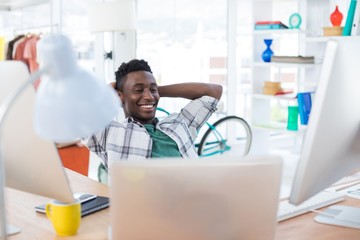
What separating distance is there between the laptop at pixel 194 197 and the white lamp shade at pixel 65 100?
0.35 feet

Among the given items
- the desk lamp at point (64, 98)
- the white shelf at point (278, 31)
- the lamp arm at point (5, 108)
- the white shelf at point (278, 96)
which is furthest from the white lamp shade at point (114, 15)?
the desk lamp at point (64, 98)

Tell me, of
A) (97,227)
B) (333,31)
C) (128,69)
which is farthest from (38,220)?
(333,31)

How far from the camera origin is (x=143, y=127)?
7.19 ft

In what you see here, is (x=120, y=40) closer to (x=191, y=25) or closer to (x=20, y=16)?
(x=191, y=25)

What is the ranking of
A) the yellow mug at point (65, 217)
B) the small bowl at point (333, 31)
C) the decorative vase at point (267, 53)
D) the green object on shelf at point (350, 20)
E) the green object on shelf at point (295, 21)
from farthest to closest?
the decorative vase at point (267, 53)
the green object on shelf at point (295, 21)
the small bowl at point (333, 31)
the green object on shelf at point (350, 20)
the yellow mug at point (65, 217)

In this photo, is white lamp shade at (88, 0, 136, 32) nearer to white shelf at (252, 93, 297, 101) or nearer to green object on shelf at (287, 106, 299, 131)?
white shelf at (252, 93, 297, 101)

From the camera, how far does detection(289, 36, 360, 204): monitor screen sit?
3.81ft

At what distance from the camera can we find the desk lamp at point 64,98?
1017mm

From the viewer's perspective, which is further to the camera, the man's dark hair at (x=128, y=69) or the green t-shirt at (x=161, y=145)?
the man's dark hair at (x=128, y=69)

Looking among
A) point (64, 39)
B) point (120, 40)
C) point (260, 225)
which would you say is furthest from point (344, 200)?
point (120, 40)

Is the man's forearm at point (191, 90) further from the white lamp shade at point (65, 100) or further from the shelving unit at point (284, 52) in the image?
the shelving unit at point (284, 52)

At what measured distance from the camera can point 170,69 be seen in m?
5.65

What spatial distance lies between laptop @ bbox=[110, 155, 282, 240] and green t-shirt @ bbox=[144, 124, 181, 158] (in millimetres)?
1014

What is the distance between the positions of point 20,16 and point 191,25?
2.60 meters
